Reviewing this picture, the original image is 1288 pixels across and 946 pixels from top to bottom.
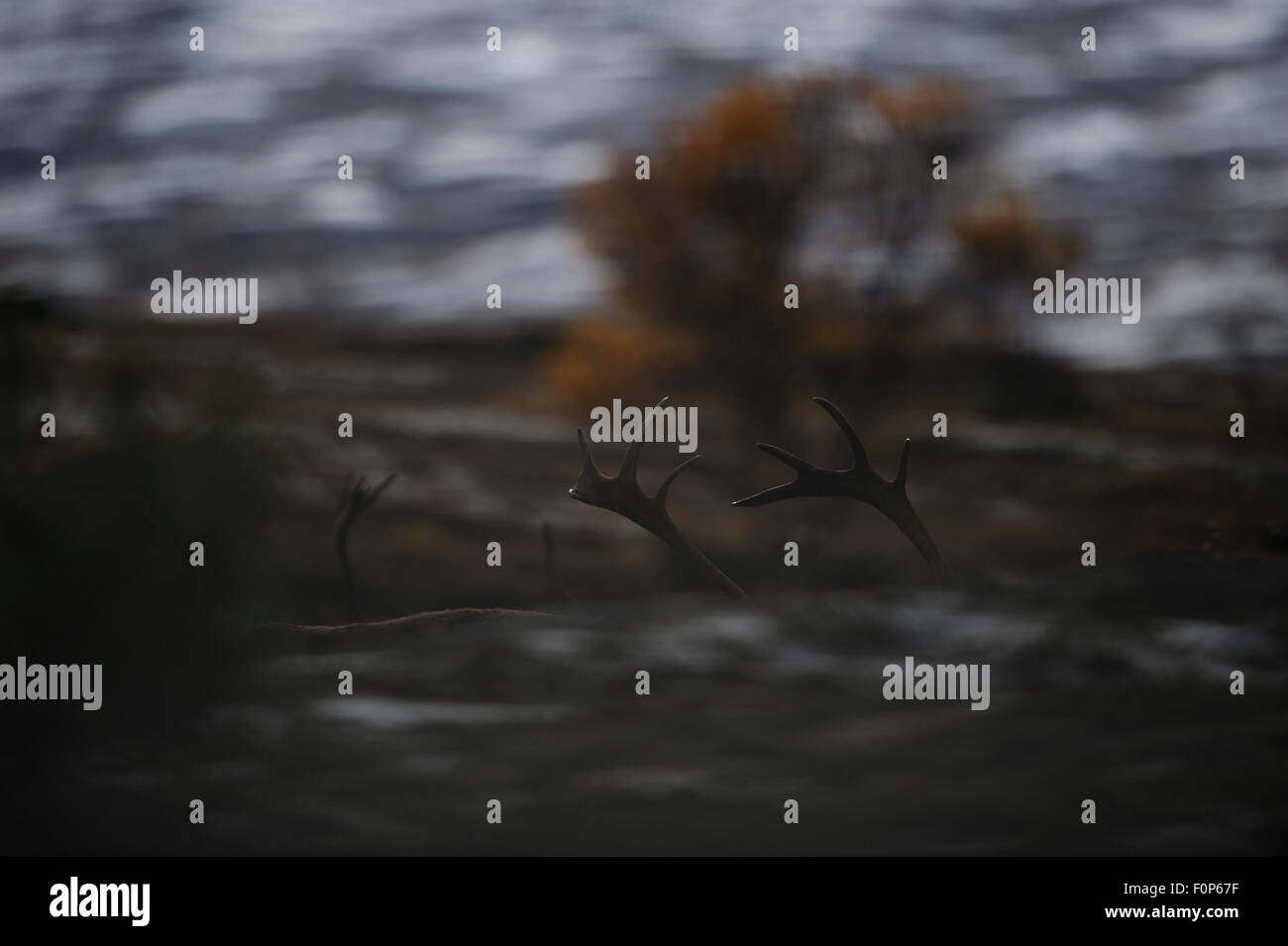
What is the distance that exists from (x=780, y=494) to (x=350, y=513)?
105 centimetres

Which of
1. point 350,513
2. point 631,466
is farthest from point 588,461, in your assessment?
point 350,513

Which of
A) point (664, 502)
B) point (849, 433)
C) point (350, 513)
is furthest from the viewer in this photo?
point (350, 513)

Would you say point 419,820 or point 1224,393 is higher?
point 1224,393

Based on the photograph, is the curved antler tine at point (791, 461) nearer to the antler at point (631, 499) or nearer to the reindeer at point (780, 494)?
the reindeer at point (780, 494)

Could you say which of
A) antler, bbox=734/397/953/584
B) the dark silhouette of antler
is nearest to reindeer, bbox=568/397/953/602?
antler, bbox=734/397/953/584

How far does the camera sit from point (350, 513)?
2.72m

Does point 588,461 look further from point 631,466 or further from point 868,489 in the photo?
point 868,489

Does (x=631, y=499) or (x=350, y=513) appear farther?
(x=350, y=513)

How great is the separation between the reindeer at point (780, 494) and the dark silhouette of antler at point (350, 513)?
1.98 feet

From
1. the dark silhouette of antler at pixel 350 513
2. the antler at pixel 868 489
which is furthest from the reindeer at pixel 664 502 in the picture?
the dark silhouette of antler at pixel 350 513

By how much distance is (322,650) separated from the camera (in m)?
2.54

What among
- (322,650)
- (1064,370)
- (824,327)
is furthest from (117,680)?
(1064,370)

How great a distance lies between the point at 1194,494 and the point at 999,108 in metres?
1.07
